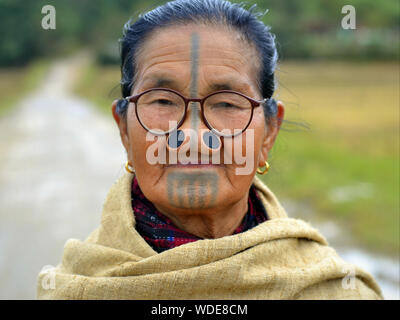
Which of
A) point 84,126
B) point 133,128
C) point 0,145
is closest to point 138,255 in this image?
point 133,128

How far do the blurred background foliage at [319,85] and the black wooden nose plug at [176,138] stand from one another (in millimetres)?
688

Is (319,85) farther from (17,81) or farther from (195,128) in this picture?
(195,128)

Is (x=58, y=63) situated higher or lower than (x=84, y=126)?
higher

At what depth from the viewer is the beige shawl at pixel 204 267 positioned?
1.93 metres

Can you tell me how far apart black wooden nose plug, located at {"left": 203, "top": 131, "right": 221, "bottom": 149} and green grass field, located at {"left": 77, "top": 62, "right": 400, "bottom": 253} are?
69cm

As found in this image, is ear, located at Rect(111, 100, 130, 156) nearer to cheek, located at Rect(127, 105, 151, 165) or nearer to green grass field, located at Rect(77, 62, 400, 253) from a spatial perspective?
cheek, located at Rect(127, 105, 151, 165)

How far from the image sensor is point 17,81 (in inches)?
1385

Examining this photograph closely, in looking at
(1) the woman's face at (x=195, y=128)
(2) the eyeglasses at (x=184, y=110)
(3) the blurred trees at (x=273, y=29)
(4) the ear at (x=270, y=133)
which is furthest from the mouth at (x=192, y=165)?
(3) the blurred trees at (x=273, y=29)

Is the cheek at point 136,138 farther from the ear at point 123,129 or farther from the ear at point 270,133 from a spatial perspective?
the ear at point 270,133

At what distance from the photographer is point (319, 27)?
1853 inches

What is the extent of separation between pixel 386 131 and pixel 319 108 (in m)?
5.68
